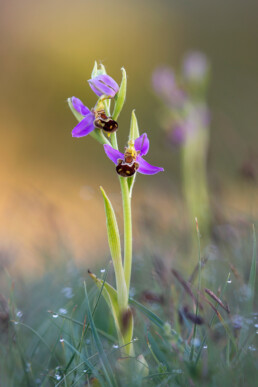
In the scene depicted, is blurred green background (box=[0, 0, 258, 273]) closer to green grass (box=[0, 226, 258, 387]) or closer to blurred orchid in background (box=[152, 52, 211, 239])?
blurred orchid in background (box=[152, 52, 211, 239])

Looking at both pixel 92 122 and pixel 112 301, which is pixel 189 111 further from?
pixel 112 301

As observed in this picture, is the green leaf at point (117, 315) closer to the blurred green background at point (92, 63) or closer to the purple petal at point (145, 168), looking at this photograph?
the purple petal at point (145, 168)

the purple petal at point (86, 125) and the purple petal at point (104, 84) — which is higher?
the purple petal at point (104, 84)

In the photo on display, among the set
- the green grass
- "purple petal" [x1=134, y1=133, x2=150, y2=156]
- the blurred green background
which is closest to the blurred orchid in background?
the green grass

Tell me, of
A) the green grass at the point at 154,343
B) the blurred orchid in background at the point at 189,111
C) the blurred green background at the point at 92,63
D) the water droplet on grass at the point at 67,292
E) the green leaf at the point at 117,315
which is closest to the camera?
the green grass at the point at 154,343

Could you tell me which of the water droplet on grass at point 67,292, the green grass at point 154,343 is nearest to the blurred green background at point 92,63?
the water droplet on grass at point 67,292

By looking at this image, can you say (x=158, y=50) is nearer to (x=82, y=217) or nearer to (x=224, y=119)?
→ (x=82, y=217)
